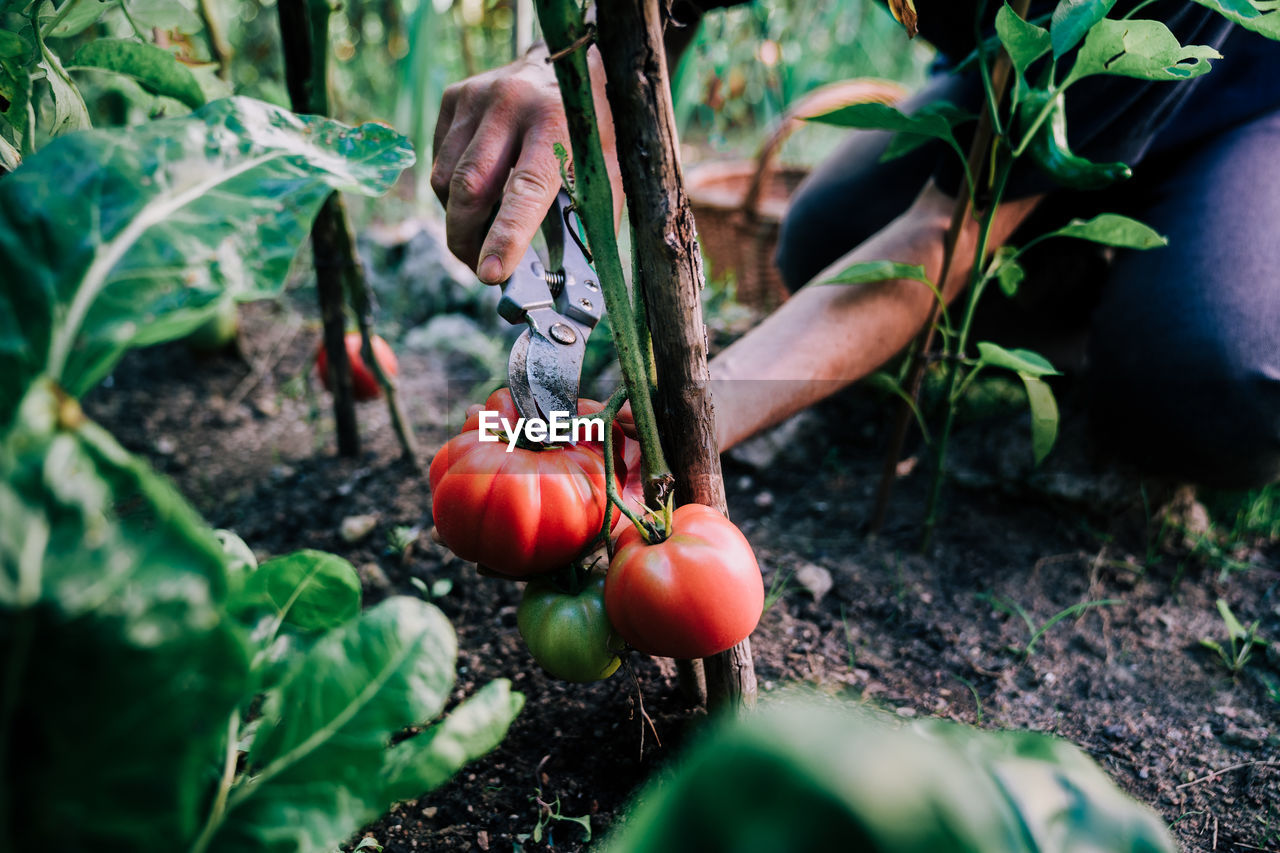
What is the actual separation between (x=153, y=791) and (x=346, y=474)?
140cm

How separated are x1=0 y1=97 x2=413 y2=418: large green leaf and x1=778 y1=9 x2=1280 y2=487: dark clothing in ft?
4.08

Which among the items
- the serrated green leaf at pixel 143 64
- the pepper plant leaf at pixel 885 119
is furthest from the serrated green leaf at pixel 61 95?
the pepper plant leaf at pixel 885 119

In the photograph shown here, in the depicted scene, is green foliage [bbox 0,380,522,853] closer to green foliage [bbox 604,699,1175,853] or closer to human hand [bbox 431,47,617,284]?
green foliage [bbox 604,699,1175,853]

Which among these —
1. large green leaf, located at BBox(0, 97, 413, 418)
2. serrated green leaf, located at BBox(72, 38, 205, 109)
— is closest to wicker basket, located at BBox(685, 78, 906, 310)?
serrated green leaf, located at BBox(72, 38, 205, 109)

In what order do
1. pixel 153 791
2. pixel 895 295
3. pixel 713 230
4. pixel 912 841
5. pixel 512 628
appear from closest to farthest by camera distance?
pixel 912 841 < pixel 153 791 < pixel 512 628 < pixel 895 295 < pixel 713 230

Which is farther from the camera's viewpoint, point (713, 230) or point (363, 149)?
point (713, 230)

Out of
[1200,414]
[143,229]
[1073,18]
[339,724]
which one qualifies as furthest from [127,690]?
[1200,414]

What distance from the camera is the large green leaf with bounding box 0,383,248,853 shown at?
0.42 m

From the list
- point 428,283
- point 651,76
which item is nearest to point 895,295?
point 651,76

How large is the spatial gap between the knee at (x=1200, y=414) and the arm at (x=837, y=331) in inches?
16.5

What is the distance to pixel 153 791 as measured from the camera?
0.47 metres

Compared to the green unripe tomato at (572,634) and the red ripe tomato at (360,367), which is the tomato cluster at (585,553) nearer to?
the green unripe tomato at (572,634)

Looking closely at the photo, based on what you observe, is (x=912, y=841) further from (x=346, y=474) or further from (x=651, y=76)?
(x=346, y=474)

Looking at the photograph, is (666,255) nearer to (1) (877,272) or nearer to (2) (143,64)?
(1) (877,272)
